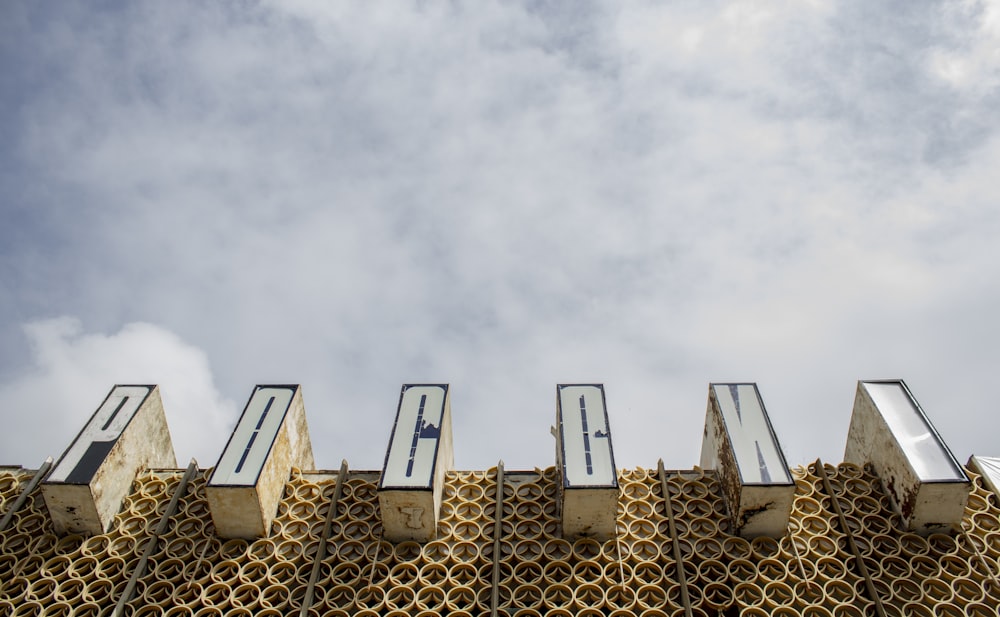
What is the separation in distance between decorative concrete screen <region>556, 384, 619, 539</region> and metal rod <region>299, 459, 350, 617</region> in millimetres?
4379

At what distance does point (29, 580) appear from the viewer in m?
16.0

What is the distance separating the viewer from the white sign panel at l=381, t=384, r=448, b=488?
16984mm

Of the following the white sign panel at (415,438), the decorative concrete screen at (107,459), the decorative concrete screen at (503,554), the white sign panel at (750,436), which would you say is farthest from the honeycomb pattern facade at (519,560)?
the white sign panel at (415,438)

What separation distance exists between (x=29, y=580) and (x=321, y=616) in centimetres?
622

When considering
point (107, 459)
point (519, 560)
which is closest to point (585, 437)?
point (519, 560)

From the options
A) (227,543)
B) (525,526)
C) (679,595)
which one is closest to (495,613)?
(525,526)

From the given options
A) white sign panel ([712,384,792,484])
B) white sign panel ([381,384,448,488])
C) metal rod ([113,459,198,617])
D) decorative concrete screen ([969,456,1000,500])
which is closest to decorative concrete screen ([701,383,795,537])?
white sign panel ([712,384,792,484])

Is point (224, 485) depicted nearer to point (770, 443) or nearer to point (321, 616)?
point (321, 616)

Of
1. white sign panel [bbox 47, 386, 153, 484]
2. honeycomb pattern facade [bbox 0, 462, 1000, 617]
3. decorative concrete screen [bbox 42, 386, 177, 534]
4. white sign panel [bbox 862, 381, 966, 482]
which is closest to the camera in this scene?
honeycomb pattern facade [bbox 0, 462, 1000, 617]

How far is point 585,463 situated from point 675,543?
248 centimetres

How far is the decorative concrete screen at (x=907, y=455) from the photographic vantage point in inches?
648

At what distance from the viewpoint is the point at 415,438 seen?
713 inches

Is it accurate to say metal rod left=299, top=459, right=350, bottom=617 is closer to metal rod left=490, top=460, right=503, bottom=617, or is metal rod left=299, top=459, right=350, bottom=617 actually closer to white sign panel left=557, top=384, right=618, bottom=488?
metal rod left=490, top=460, right=503, bottom=617

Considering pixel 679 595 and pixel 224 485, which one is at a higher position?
pixel 224 485
